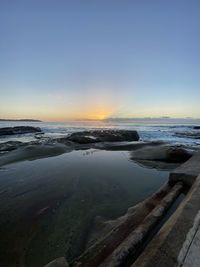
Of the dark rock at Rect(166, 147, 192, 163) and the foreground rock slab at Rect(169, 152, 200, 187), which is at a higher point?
the foreground rock slab at Rect(169, 152, 200, 187)

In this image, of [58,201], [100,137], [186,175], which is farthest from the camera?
[100,137]

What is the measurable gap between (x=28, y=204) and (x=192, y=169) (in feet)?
14.7

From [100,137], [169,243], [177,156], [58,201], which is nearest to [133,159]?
[177,156]

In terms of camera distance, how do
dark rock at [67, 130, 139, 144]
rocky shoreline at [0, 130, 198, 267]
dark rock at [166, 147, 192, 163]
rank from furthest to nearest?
1. dark rock at [67, 130, 139, 144]
2. dark rock at [166, 147, 192, 163]
3. rocky shoreline at [0, 130, 198, 267]

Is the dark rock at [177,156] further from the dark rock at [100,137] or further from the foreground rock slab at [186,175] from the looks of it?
the dark rock at [100,137]

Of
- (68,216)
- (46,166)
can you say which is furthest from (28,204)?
(46,166)

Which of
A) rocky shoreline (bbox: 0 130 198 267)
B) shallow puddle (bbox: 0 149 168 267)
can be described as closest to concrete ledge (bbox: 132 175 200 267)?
rocky shoreline (bbox: 0 130 198 267)

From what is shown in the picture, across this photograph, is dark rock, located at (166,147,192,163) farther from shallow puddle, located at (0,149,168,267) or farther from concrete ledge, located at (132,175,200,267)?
concrete ledge, located at (132,175,200,267)

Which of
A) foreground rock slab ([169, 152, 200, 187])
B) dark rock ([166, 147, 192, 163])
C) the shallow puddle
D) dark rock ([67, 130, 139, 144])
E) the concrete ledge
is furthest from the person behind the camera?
dark rock ([67, 130, 139, 144])

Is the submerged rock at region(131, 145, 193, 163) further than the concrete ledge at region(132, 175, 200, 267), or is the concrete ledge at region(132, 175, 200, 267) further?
the submerged rock at region(131, 145, 193, 163)

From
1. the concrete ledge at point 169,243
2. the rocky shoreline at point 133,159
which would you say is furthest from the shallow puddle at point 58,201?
the concrete ledge at point 169,243

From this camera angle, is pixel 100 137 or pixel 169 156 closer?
pixel 169 156

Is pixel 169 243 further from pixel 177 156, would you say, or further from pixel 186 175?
pixel 177 156

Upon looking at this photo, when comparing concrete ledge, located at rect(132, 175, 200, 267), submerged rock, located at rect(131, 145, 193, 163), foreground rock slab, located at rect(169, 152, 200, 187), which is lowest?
submerged rock, located at rect(131, 145, 193, 163)
